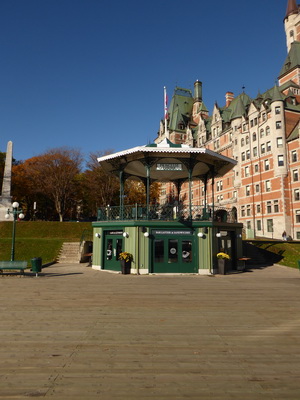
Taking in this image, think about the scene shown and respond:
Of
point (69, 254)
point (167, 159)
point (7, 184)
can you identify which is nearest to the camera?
point (167, 159)

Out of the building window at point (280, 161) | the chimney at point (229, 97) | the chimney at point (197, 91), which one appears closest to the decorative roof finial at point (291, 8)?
the chimney at point (229, 97)

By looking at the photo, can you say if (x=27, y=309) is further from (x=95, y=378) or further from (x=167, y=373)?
(x=167, y=373)

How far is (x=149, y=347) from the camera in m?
6.06

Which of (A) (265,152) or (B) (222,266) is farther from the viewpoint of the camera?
(A) (265,152)

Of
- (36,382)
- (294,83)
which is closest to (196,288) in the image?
(36,382)

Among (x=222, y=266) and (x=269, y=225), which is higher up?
(x=269, y=225)

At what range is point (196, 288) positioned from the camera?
13445mm

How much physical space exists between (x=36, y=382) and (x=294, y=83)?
218 feet

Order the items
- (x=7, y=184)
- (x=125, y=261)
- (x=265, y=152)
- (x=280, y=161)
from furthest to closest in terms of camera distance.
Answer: (x=265, y=152) < (x=280, y=161) < (x=7, y=184) < (x=125, y=261)

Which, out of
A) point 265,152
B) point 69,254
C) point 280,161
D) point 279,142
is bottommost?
point 69,254

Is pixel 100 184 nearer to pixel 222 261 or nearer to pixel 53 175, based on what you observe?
pixel 53 175

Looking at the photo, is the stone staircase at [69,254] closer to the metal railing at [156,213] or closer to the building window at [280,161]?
the metal railing at [156,213]

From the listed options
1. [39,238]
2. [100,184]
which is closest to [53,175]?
[100,184]

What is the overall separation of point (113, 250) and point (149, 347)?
1555 centimetres
